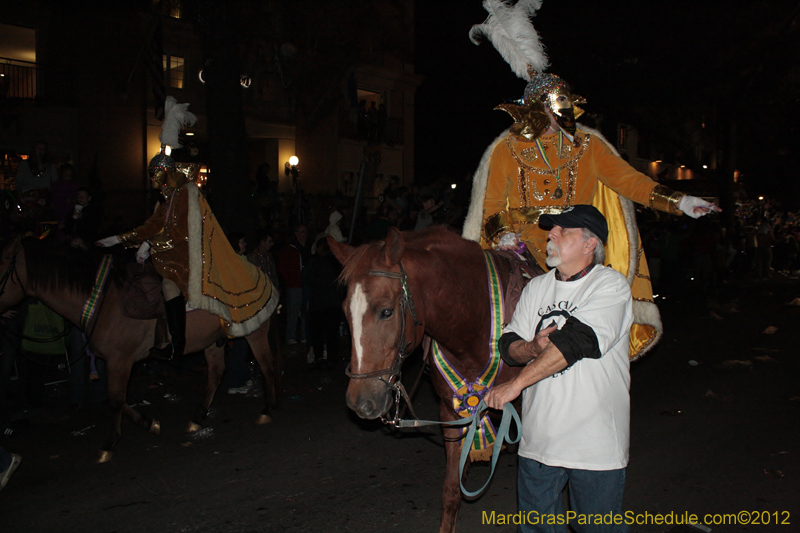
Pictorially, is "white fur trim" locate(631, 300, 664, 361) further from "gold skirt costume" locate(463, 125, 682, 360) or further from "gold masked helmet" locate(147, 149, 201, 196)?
"gold masked helmet" locate(147, 149, 201, 196)

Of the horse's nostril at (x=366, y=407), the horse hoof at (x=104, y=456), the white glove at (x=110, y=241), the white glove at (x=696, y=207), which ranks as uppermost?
the white glove at (x=696, y=207)

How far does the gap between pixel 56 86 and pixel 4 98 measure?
5.62 feet

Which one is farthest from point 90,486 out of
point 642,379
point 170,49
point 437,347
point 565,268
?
point 170,49

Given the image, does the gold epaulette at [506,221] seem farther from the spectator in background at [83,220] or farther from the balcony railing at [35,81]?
the balcony railing at [35,81]

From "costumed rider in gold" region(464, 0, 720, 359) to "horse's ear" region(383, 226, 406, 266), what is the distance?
116 cm

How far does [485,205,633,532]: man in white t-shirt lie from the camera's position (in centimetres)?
263

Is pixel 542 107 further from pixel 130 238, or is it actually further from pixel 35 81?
pixel 35 81

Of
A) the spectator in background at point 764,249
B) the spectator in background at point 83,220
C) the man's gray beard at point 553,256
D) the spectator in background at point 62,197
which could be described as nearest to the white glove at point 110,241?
the spectator in background at point 83,220

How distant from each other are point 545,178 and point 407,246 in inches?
57.2

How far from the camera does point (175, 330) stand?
6.05 meters

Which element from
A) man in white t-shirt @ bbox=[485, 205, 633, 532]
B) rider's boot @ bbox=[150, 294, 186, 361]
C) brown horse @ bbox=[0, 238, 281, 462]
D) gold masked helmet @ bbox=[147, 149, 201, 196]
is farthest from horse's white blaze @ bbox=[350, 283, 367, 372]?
gold masked helmet @ bbox=[147, 149, 201, 196]

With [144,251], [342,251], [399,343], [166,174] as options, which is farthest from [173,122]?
[399,343]

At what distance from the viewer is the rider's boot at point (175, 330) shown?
6.03m

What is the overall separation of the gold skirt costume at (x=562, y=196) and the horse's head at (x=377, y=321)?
4.74ft
